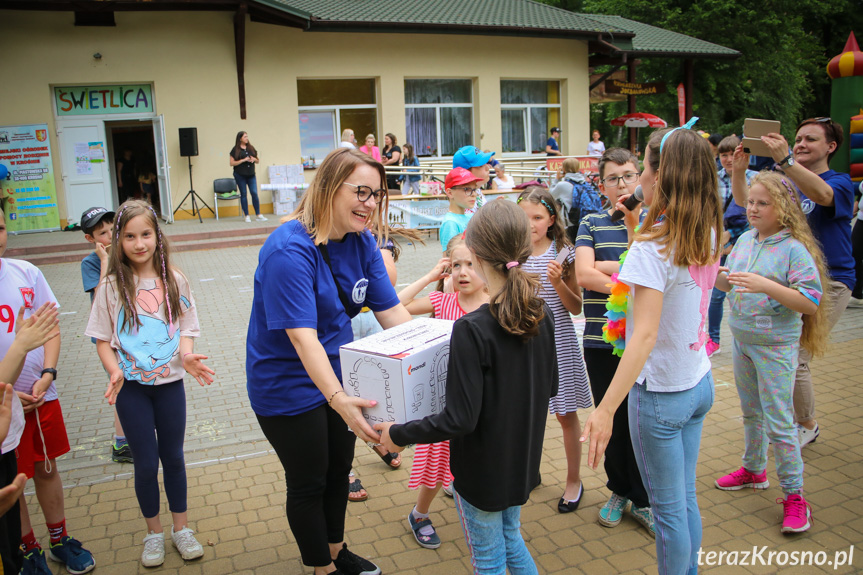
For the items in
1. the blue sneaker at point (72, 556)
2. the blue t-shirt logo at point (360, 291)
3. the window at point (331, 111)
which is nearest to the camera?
the blue t-shirt logo at point (360, 291)

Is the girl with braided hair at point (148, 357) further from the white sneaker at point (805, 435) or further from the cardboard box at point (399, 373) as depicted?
the white sneaker at point (805, 435)

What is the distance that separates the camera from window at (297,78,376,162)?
18.5 m

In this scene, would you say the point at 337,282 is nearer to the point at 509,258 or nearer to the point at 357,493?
the point at 509,258

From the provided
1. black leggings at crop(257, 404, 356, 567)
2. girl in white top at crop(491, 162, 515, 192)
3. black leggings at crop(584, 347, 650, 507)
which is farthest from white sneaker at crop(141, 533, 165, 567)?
girl in white top at crop(491, 162, 515, 192)

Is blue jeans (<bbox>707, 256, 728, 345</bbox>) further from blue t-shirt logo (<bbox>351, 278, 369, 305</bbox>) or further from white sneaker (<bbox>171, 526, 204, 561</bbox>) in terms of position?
white sneaker (<bbox>171, 526, 204, 561</bbox>)

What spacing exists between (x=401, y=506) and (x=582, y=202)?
5622 mm

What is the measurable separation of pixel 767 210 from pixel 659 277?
59.8 inches

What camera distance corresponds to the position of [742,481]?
3785 millimetres

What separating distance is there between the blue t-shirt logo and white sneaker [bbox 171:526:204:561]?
1553 mm

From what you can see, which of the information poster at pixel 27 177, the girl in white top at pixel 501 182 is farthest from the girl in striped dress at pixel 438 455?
the information poster at pixel 27 177

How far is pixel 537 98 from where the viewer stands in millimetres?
21547

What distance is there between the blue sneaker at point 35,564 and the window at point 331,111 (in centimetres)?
1608

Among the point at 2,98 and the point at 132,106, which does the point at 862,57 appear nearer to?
the point at 132,106

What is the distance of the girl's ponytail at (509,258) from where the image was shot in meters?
2.21
